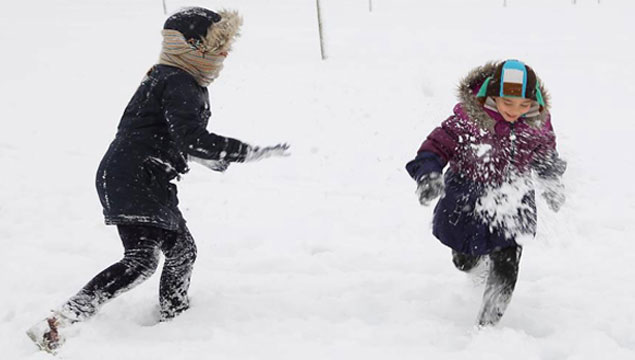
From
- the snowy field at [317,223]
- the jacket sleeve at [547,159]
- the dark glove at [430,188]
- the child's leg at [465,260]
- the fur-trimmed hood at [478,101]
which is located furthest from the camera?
the child's leg at [465,260]

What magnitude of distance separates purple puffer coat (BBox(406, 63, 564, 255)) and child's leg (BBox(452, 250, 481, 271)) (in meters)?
0.24

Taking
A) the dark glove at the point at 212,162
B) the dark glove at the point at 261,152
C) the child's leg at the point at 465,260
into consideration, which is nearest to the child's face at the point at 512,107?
the child's leg at the point at 465,260

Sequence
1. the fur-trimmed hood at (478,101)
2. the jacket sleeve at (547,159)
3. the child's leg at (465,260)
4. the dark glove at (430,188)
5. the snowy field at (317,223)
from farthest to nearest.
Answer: the child's leg at (465,260) → the snowy field at (317,223) → the jacket sleeve at (547,159) → the fur-trimmed hood at (478,101) → the dark glove at (430,188)

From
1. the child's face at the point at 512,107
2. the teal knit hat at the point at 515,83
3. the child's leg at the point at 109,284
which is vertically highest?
the teal knit hat at the point at 515,83

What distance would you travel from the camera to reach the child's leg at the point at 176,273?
10.5 ft

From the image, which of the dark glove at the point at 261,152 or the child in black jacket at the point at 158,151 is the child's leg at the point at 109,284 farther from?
the dark glove at the point at 261,152

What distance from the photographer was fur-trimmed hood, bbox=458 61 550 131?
289cm

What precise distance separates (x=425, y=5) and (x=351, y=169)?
74.2ft

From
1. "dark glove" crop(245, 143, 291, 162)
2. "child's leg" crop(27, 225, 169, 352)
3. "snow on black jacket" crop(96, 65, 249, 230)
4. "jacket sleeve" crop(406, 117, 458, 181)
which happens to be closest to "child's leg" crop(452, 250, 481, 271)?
"jacket sleeve" crop(406, 117, 458, 181)

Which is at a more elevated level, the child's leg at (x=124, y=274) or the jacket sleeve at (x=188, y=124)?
the jacket sleeve at (x=188, y=124)

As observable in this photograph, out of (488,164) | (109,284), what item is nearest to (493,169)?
(488,164)

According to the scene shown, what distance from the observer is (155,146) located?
296cm

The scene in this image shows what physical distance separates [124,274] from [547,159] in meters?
2.43

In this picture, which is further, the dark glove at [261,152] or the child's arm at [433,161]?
the dark glove at [261,152]
